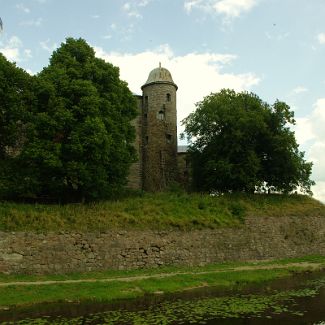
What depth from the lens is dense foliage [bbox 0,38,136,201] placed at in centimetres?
2642

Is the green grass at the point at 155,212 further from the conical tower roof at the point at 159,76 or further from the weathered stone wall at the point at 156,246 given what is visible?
the conical tower roof at the point at 159,76

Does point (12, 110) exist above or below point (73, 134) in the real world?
above

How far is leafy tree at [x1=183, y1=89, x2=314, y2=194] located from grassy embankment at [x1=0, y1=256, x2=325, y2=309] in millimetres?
11121

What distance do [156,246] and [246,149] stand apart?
1581 cm

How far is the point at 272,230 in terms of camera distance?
32.8 meters

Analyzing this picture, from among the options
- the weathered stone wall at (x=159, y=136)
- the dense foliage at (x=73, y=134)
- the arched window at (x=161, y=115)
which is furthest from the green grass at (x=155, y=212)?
the arched window at (x=161, y=115)

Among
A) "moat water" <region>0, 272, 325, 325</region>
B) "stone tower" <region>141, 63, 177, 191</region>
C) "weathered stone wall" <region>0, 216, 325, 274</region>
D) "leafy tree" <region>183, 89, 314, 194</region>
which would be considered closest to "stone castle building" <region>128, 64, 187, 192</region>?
"stone tower" <region>141, 63, 177, 191</region>

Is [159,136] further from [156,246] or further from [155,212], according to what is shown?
[156,246]

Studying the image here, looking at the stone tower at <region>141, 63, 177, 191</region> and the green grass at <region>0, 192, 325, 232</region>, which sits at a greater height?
the stone tower at <region>141, 63, 177, 191</region>

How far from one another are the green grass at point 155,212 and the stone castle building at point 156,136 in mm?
7875

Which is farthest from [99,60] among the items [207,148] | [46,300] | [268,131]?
[46,300]

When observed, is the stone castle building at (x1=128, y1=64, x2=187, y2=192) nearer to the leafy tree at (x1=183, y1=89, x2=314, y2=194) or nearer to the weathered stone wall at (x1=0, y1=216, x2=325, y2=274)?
the leafy tree at (x1=183, y1=89, x2=314, y2=194)

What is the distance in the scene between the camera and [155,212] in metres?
28.5

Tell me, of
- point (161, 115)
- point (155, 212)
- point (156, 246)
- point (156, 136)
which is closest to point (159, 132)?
point (156, 136)
